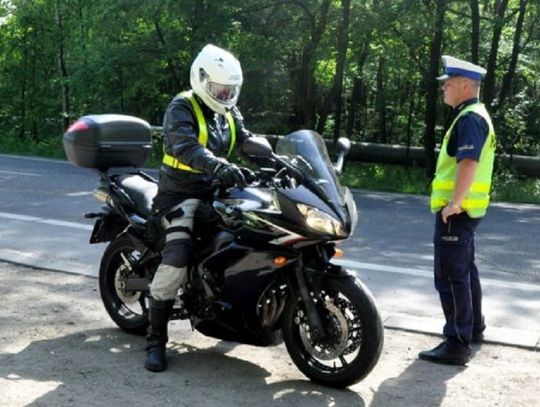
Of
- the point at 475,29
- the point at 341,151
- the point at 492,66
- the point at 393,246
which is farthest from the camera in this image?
the point at 492,66

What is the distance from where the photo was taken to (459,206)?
4871 mm

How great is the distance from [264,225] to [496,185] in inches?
506

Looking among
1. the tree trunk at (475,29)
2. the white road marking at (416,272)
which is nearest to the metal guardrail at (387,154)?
the tree trunk at (475,29)

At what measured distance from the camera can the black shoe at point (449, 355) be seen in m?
4.95

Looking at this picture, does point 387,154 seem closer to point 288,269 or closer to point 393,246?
point 393,246

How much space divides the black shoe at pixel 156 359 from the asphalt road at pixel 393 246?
1713 millimetres

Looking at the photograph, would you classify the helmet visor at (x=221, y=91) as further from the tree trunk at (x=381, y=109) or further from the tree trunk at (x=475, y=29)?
the tree trunk at (x=381, y=109)

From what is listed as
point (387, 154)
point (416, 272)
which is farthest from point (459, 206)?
point (387, 154)

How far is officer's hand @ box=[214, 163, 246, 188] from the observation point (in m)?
4.17

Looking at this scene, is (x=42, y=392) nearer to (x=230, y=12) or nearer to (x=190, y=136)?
(x=190, y=136)

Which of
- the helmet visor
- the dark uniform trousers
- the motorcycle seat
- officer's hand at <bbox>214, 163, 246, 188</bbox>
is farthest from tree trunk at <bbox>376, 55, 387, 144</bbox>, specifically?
officer's hand at <bbox>214, 163, 246, 188</bbox>

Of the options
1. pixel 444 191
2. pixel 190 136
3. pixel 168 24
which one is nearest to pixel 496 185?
pixel 168 24

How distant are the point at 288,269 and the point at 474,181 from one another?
4.22 feet

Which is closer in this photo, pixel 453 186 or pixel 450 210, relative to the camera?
pixel 450 210
